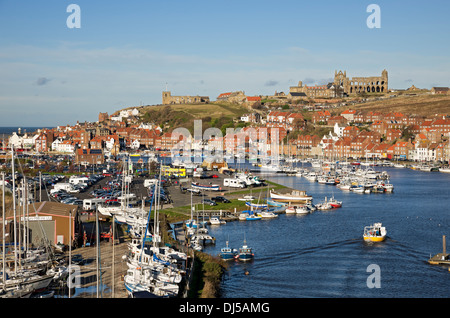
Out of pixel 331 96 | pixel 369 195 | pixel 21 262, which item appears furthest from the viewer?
pixel 331 96

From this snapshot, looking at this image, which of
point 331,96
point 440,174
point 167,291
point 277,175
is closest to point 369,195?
point 277,175

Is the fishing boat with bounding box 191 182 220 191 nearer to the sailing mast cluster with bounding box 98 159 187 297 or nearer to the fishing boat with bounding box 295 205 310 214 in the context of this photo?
the fishing boat with bounding box 295 205 310 214

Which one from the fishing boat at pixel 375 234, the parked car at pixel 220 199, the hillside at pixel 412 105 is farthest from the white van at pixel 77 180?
the hillside at pixel 412 105

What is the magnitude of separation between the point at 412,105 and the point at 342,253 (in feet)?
171

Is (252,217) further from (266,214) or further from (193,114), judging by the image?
(193,114)

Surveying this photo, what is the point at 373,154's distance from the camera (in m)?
43.8

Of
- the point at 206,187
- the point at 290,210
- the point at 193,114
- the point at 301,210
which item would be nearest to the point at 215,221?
the point at 290,210

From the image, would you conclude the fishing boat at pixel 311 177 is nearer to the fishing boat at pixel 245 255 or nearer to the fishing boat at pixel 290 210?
the fishing boat at pixel 290 210

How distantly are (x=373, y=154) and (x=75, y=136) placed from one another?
26.9 m

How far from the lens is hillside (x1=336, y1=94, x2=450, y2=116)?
5794cm

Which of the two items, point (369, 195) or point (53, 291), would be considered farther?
point (369, 195)

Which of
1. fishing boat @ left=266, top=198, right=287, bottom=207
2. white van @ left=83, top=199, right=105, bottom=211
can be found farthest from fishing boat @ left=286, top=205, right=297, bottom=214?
white van @ left=83, top=199, right=105, bottom=211

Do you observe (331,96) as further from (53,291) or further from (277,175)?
(53,291)

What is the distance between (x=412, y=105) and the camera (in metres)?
60.8
